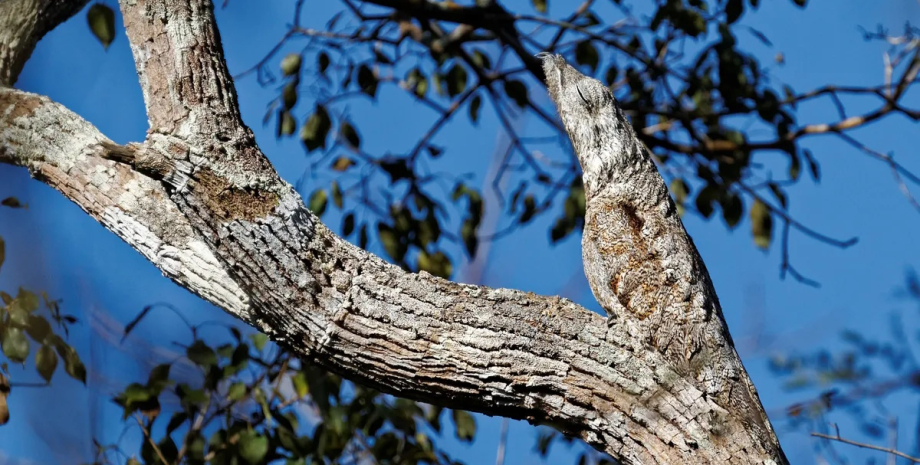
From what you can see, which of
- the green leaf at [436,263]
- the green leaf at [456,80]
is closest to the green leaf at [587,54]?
the green leaf at [456,80]

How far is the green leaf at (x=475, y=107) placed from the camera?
14.0 feet

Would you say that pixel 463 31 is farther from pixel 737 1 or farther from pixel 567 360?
pixel 567 360

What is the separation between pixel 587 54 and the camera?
4.00 metres

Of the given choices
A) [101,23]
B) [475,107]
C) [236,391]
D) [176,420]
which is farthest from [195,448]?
[475,107]

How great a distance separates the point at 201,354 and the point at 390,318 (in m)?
1.19

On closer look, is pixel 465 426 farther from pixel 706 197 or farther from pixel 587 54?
pixel 587 54

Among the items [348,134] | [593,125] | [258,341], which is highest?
[348,134]

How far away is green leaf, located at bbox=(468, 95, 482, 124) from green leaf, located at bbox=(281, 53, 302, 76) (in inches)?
34.7

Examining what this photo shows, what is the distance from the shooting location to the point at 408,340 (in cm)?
162

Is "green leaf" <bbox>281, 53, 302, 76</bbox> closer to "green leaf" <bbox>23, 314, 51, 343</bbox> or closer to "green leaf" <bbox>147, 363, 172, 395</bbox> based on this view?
"green leaf" <bbox>147, 363, 172, 395</bbox>

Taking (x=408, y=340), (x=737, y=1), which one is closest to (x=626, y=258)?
(x=408, y=340)

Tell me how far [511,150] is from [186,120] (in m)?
2.92

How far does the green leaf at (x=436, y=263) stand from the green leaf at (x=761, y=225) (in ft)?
4.70

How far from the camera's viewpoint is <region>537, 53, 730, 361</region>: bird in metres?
1.77
